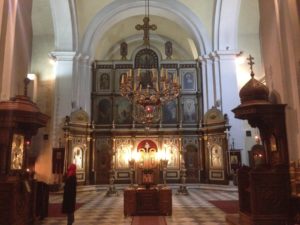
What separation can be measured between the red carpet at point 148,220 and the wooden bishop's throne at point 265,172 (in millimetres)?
1441

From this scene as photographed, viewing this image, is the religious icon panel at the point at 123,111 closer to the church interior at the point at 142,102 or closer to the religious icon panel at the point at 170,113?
the church interior at the point at 142,102

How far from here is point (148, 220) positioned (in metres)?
6.85

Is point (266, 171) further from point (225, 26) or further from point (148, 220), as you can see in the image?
point (225, 26)

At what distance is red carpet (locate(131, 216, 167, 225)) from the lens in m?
6.50

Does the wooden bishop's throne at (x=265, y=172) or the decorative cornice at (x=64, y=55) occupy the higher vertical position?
the decorative cornice at (x=64, y=55)

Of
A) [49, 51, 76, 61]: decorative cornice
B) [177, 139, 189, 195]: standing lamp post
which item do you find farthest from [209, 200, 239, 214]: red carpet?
[49, 51, 76, 61]: decorative cornice

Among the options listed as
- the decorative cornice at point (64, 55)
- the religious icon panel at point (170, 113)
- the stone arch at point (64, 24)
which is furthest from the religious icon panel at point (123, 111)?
the stone arch at point (64, 24)

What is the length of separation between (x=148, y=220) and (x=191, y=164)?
9073 millimetres

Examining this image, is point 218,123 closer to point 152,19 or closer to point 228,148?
point 228,148

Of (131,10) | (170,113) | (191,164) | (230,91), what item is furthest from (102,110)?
(230,91)

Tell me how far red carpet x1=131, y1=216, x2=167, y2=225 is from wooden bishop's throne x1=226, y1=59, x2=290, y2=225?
144cm

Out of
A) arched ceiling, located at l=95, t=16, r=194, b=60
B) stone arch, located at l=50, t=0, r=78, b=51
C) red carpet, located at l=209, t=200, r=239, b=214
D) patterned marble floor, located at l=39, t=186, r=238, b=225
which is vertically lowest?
patterned marble floor, located at l=39, t=186, r=238, b=225

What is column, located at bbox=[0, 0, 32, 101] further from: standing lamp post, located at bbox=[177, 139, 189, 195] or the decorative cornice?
standing lamp post, located at bbox=[177, 139, 189, 195]

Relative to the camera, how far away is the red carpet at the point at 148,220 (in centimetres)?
650
